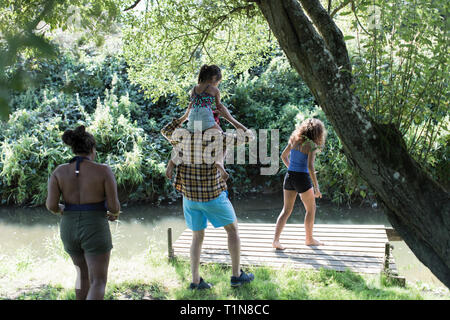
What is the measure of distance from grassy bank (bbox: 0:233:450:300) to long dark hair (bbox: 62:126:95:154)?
1.76m

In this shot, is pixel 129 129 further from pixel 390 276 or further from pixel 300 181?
pixel 390 276

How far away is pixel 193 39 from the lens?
6285 mm

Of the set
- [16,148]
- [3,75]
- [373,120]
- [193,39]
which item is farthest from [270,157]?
[3,75]

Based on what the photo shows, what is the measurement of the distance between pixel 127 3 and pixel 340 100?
13.7 ft

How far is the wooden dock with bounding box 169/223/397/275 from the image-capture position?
4797mm

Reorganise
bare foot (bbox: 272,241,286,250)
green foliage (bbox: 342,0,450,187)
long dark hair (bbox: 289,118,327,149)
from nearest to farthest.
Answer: green foliage (bbox: 342,0,450,187) → long dark hair (bbox: 289,118,327,149) → bare foot (bbox: 272,241,286,250)

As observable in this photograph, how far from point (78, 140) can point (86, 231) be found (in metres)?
0.70

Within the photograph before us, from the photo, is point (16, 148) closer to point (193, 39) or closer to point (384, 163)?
point (193, 39)

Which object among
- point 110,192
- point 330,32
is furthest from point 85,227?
point 330,32

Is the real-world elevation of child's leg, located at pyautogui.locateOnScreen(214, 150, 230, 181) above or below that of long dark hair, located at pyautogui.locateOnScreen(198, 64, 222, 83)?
below

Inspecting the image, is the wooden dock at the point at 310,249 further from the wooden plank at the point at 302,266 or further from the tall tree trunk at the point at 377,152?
the tall tree trunk at the point at 377,152

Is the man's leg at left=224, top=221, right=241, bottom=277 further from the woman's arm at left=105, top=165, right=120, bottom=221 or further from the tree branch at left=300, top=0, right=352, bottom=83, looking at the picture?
the tree branch at left=300, top=0, right=352, bottom=83

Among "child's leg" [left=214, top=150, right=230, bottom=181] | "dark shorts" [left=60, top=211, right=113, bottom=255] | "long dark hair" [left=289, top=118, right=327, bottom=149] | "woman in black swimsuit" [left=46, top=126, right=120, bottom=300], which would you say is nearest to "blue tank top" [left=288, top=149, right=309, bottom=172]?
"long dark hair" [left=289, top=118, right=327, bottom=149]

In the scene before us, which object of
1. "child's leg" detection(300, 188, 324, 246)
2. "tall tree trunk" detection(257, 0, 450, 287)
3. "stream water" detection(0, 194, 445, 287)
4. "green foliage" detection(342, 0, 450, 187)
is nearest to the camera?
"green foliage" detection(342, 0, 450, 187)
